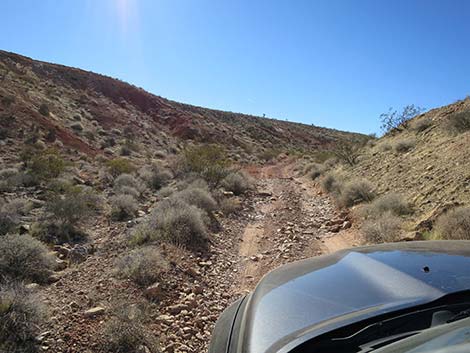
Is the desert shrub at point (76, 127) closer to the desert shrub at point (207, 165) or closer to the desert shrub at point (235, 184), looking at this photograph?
the desert shrub at point (207, 165)

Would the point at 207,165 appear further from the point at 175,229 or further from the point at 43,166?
the point at 175,229

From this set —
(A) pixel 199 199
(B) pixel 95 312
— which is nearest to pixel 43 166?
(A) pixel 199 199

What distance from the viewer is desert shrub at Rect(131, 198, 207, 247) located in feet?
22.0

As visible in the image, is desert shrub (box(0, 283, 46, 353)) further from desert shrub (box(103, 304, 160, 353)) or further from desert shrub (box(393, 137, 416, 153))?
desert shrub (box(393, 137, 416, 153))

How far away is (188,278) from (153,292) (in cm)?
84

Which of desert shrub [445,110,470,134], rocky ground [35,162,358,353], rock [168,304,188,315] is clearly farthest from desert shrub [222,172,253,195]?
rock [168,304,188,315]

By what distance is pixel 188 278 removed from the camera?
5453mm

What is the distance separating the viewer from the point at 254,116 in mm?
63219

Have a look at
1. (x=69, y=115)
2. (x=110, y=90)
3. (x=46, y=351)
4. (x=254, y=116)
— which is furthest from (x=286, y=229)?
(x=254, y=116)

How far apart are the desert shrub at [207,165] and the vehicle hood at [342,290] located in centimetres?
1121

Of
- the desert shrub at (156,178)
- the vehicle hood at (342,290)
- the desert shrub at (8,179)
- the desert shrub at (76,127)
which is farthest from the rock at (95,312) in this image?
the desert shrub at (76,127)

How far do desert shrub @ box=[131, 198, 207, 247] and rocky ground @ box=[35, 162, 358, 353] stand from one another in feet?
1.21

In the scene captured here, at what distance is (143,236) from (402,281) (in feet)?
18.7

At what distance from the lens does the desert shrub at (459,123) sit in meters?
11.5
